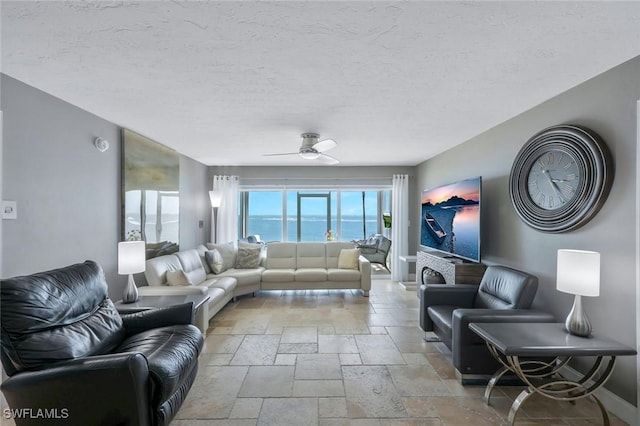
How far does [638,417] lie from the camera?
192cm

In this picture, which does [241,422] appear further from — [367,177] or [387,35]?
Answer: [367,177]

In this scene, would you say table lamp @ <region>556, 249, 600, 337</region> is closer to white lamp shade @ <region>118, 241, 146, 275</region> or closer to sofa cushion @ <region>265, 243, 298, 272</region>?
white lamp shade @ <region>118, 241, 146, 275</region>

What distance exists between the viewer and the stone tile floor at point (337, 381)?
2082 millimetres

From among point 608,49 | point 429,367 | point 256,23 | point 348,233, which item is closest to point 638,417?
point 429,367

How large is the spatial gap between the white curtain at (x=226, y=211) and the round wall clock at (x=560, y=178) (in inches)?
192

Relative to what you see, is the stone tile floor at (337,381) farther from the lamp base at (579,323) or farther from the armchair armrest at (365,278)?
the armchair armrest at (365,278)

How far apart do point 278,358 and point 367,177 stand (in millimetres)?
4261

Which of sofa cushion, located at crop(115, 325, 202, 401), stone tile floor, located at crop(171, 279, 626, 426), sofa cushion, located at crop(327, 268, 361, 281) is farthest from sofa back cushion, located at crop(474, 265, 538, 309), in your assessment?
sofa cushion, located at crop(115, 325, 202, 401)

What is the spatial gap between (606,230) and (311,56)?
242 cm

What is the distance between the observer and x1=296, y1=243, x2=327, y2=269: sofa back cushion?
5.47m

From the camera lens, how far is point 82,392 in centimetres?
156

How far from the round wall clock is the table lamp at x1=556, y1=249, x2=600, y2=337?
43 cm

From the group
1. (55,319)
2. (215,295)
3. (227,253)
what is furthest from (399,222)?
(55,319)

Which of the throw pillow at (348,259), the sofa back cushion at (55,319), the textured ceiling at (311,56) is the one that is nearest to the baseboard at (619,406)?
the textured ceiling at (311,56)
